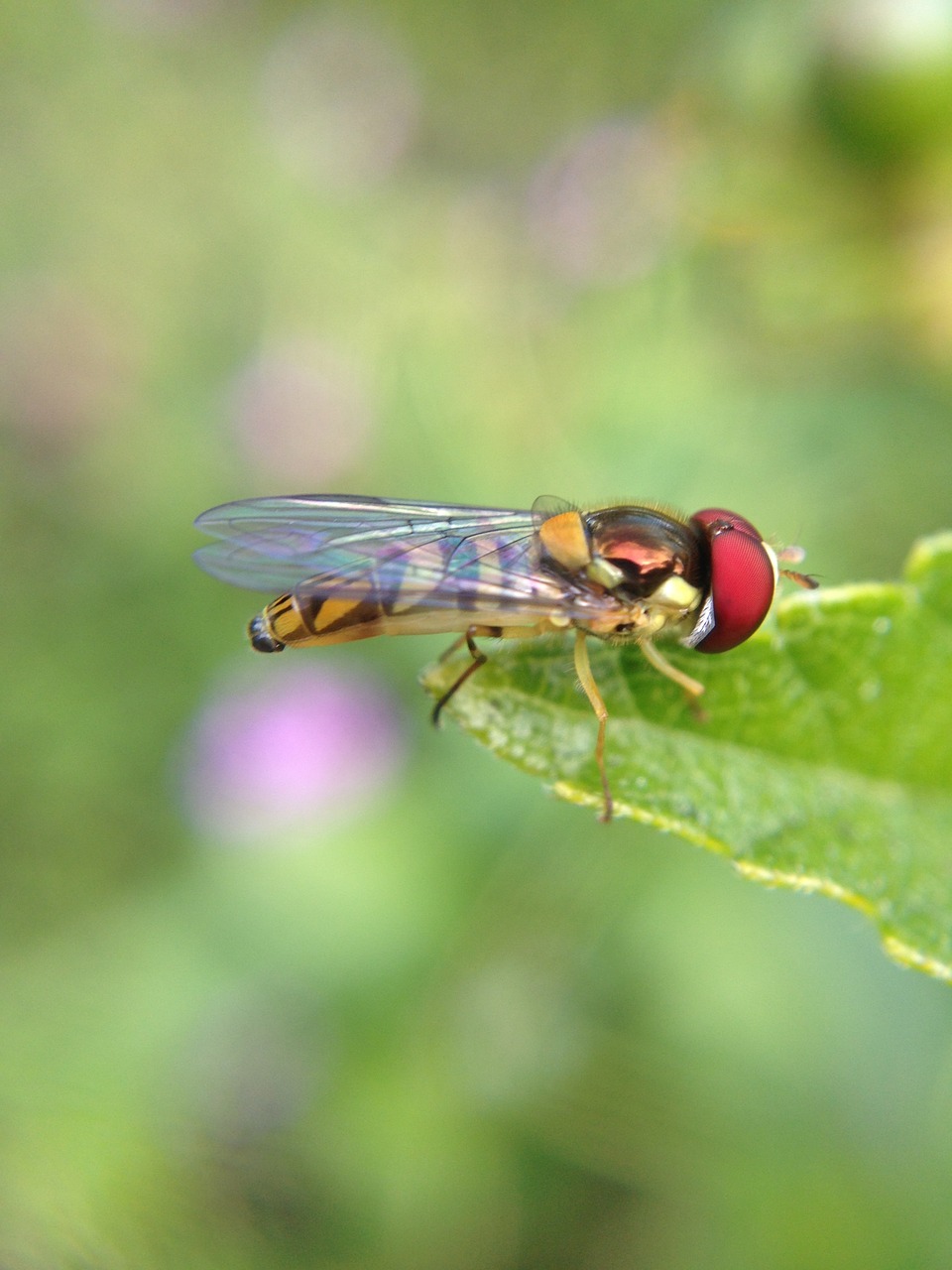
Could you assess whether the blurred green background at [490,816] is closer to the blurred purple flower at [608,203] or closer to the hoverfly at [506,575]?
the blurred purple flower at [608,203]

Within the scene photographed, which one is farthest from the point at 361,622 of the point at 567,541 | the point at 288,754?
the point at 288,754

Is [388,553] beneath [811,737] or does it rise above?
above

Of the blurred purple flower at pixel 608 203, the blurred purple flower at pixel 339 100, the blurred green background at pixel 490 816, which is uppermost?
the blurred purple flower at pixel 339 100

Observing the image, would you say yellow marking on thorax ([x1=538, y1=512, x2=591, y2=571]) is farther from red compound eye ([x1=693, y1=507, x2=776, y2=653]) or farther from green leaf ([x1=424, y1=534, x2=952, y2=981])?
green leaf ([x1=424, y1=534, x2=952, y2=981])

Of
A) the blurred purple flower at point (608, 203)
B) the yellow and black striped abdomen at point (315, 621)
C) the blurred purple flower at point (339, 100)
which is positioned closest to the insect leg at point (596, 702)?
the yellow and black striped abdomen at point (315, 621)

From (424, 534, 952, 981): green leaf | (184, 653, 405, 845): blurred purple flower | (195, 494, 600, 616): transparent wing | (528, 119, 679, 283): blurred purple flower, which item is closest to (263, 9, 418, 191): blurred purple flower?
(528, 119, 679, 283): blurred purple flower

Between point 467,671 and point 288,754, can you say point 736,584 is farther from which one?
point 288,754

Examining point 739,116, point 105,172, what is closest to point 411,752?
point 739,116
